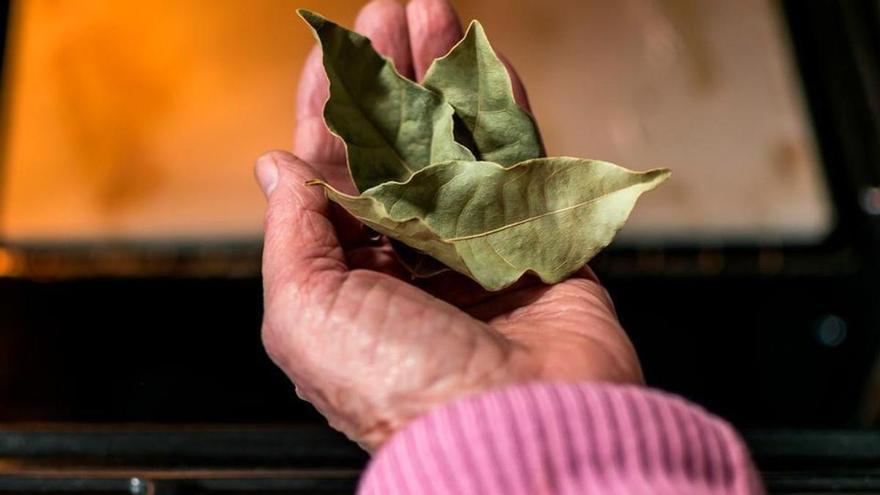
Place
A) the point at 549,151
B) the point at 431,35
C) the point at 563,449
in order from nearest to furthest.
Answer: the point at 563,449 < the point at 431,35 < the point at 549,151

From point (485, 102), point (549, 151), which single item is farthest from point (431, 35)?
point (549, 151)

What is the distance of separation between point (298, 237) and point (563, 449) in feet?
0.55

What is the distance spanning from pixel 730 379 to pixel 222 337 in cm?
41

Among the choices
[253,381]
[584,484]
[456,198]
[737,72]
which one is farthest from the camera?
[737,72]

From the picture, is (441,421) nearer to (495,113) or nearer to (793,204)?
(495,113)

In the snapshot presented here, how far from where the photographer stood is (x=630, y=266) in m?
0.72

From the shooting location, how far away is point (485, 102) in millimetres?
469

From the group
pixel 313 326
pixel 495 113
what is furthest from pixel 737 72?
pixel 313 326

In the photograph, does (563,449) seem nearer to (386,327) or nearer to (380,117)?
(386,327)

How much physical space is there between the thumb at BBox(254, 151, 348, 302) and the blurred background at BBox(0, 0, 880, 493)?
0.27 metres

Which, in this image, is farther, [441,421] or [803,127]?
[803,127]

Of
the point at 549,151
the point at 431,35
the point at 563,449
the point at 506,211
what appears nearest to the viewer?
the point at 563,449

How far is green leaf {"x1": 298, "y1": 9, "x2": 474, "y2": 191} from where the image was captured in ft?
1.48

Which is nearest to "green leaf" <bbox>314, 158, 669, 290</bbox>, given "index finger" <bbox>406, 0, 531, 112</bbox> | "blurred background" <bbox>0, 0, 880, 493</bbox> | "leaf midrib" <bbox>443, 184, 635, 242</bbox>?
"leaf midrib" <bbox>443, 184, 635, 242</bbox>
